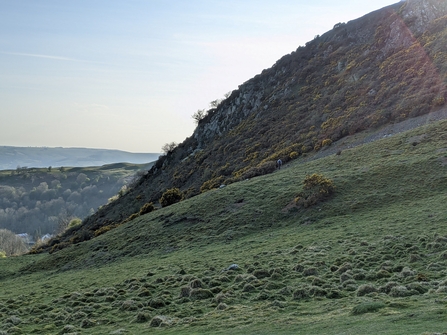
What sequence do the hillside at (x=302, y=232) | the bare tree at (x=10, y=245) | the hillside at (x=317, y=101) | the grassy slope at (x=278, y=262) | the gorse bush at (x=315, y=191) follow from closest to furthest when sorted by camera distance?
the grassy slope at (x=278, y=262), the hillside at (x=302, y=232), the gorse bush at (x=315, y=191), the hillside at (x=317, y=101), the bare tree at (x=10, y=245)

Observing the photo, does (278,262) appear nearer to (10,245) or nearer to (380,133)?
(380,133)

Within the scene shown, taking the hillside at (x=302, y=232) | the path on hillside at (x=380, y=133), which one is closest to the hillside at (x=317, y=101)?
the hillside at (x=302, y=232)

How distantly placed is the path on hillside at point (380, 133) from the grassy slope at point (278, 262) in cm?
440

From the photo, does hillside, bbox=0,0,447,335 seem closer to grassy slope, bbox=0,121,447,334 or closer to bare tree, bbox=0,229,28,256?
grassy slope, bbox=0,121,447,334

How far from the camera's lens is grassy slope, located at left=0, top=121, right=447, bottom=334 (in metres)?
13.5

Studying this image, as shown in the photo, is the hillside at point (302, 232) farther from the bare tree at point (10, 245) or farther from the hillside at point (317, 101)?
the bare tree at point (10, 245)

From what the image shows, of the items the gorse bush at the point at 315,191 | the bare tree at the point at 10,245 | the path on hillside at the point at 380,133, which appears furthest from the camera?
the bare tree at the point at 10,245

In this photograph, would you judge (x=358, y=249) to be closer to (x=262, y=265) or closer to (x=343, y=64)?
(x=262, y=265)

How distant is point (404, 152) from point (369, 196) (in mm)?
8549

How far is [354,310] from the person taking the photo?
12.2m

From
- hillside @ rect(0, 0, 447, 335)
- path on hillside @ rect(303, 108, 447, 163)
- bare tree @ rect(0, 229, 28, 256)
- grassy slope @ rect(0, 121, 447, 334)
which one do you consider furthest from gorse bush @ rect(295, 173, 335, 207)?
bare tree @ rect(0, 229, 28, 256)

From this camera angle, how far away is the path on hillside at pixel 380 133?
146ft

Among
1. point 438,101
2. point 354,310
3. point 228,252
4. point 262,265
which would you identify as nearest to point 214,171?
point 438,101

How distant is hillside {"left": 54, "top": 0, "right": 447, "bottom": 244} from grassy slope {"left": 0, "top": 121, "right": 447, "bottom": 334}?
1195cm
